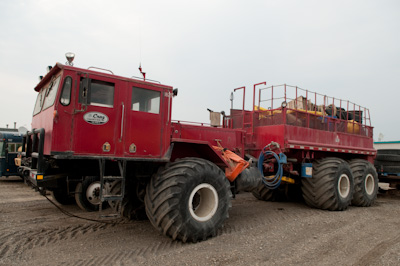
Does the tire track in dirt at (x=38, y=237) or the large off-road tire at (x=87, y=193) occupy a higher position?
the large off-road tire at (x=87, y=193)

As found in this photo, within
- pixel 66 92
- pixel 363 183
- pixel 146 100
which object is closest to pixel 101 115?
pixel 66 92

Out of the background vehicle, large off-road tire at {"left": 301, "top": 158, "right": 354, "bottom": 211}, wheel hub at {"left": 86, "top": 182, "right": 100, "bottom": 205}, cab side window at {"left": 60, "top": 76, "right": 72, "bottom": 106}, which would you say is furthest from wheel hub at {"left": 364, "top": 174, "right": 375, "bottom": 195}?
the background vehicle

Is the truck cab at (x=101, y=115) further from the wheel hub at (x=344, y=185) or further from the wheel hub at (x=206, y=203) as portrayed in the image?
the wheel hub at (x=344, y=185)

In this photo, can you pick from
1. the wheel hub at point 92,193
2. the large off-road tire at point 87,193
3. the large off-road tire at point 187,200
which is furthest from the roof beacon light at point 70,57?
the wheel hub at point 92,193

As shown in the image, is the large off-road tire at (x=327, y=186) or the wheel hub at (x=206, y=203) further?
the large off-road tire at (x=327, y=186)

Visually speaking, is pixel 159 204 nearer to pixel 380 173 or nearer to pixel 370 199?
pixel 370 199

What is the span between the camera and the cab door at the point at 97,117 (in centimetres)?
451

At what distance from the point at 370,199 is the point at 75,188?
8472 mm

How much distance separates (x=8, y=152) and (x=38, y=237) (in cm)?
1040

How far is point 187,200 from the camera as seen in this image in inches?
190

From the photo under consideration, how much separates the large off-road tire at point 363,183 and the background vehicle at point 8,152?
1375 centimetres

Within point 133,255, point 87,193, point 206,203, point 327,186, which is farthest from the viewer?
point 327,186

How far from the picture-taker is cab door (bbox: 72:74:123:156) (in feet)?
14.8

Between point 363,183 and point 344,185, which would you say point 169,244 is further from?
point 363,183
